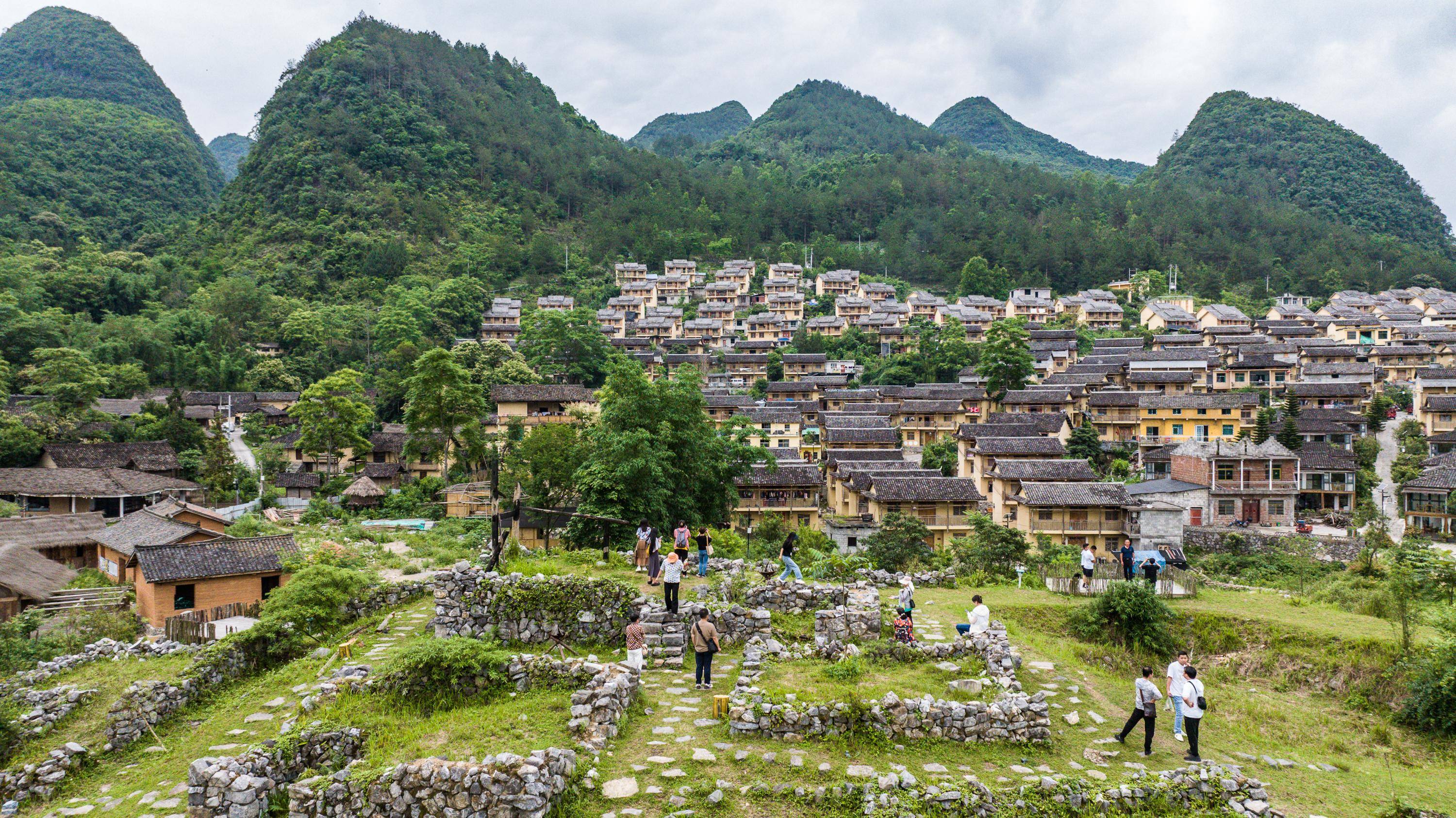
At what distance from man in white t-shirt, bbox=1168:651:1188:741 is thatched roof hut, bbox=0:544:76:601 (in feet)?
91.6

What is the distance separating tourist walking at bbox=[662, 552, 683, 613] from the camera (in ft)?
38.4

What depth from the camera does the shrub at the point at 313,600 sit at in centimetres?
1443

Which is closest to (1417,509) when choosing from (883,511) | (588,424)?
(883,511)

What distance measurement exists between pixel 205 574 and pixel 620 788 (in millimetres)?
18506

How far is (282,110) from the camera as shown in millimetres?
113375

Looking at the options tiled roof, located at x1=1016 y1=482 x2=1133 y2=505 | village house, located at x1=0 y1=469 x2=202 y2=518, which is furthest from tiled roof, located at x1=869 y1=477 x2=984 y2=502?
village house, located at x1=0 y1=469 x2=202 y2=518

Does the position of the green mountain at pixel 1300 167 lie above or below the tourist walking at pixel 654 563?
above

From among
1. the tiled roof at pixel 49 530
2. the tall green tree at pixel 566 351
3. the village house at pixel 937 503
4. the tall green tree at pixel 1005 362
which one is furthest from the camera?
the tall green tree at pixel 566 351

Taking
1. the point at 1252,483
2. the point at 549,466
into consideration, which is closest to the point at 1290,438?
the point at 1252,483

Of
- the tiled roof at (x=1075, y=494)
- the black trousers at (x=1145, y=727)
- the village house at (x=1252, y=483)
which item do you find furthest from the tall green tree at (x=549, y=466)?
the village house at (x=1252, y=483)

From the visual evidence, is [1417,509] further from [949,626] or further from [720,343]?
[720,343]

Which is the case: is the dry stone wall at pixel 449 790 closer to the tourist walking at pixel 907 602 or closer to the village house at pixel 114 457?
the tourist walking at pixel 907 602

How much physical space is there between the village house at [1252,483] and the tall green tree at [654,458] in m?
27.6

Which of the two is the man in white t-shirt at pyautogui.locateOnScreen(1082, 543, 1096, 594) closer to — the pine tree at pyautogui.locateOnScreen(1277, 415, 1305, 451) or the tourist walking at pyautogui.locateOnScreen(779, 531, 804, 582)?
the tourist walking at pyautogui.locateOnScreen(779, 531, 804, 582)
